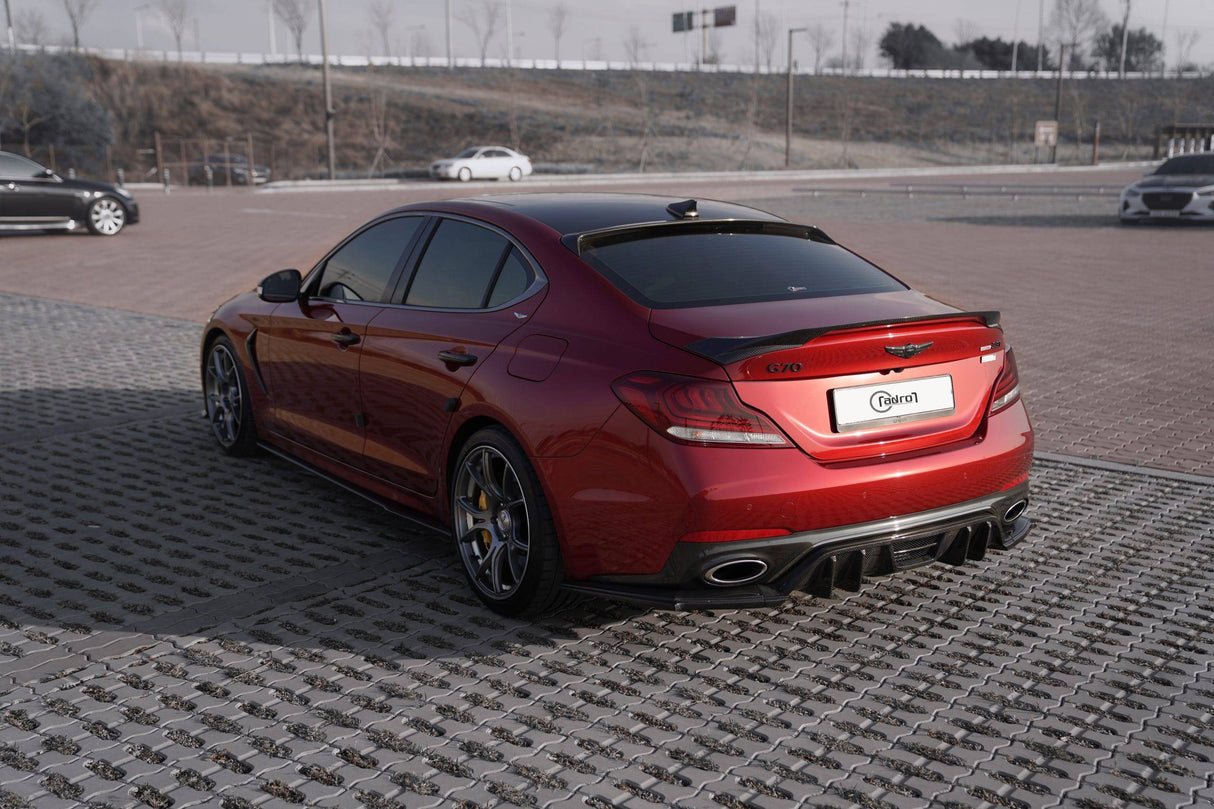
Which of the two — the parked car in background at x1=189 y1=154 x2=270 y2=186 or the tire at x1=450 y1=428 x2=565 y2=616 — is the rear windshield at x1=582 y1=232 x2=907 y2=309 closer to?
the tire at x1=450 y1=428 x2=565 y2=616

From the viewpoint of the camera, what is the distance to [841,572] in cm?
377

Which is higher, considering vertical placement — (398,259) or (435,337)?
(398,259)

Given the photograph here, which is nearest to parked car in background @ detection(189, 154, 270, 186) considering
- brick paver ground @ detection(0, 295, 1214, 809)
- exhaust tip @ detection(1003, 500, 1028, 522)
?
brick paver ground @ detection(0, 295, 1214, 809)

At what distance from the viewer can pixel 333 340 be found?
5.30 meters

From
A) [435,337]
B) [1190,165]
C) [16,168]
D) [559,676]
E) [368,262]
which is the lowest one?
[559,676]

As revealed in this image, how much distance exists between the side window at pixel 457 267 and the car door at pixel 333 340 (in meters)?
0.23

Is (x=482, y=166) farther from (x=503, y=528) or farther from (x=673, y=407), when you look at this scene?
(x=673, y=407)

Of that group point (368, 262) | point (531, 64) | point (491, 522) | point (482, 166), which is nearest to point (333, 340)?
point (368, 262)

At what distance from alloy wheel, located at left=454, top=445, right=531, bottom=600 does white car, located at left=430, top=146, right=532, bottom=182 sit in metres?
44.0

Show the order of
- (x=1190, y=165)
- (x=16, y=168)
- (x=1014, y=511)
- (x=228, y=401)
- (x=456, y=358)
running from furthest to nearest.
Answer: (x=1190, y=165)
(x=16, y=168)
(x=228, y=401)
(x=456, y=358)
(x=1014, y=511)

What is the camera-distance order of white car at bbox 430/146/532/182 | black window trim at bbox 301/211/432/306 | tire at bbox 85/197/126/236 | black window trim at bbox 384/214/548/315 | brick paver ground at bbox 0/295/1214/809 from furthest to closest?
white car at bbox 430/146/532/182
tire at bbox 85/197/126/236
black window trim at bbox 301/211/432/306
black window trim at bbox 384/214/548/315
brick paver ground at bbox 0/295/1214/809

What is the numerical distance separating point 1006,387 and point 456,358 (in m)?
2.07

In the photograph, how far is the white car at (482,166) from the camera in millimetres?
47134

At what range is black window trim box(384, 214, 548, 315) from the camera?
4.28m
